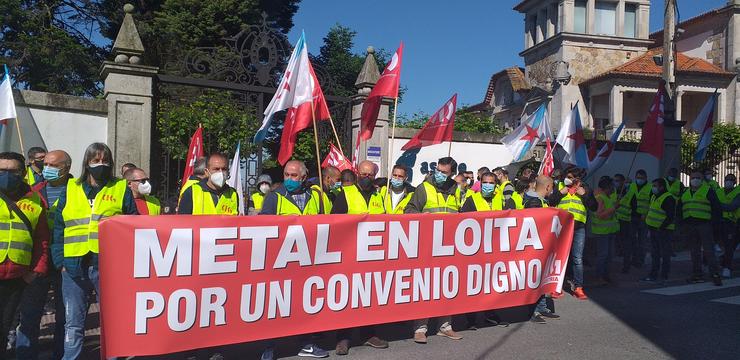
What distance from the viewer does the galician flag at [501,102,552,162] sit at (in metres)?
12.4

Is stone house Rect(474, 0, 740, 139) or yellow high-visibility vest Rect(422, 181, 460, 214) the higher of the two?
stone house Rect(474, 0, 740, 139)

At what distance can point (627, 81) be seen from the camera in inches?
1455

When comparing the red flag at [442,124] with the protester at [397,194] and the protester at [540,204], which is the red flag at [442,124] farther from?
the protester at [397,194]

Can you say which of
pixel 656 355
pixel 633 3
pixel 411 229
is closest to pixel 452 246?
pixel 411 229

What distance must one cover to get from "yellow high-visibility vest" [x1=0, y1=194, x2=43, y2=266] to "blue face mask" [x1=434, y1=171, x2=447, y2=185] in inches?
140

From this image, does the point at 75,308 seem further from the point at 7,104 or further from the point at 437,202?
the point at 7,104

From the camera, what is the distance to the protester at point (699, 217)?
9.52 m

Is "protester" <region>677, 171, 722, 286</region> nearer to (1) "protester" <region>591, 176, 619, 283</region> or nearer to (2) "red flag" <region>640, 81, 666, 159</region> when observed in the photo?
(1) "protester" <region>591, 176, 619, 283</region>

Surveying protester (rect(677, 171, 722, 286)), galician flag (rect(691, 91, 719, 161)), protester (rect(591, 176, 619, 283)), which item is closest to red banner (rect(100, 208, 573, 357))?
protester (rect(591, 176, 619, 283))

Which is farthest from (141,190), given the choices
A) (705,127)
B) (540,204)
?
(705,127)

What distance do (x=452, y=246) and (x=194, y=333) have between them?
8.51 feet

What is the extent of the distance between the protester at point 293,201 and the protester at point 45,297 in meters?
1.61

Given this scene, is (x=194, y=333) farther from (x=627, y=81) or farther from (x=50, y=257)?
(x=627, y=81)

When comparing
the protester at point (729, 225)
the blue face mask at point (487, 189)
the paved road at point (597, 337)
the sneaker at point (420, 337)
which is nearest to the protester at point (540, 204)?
the paved road at point (597, 337)
